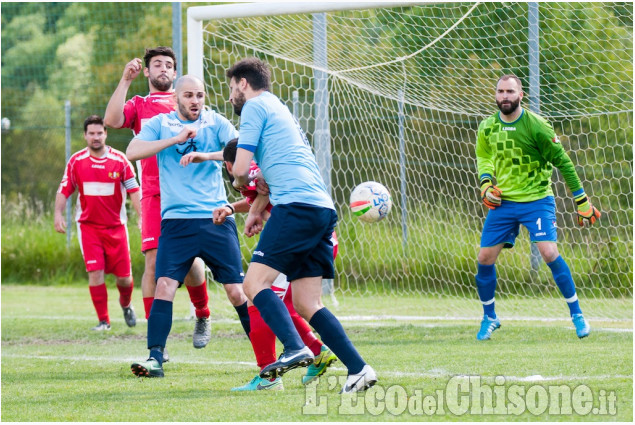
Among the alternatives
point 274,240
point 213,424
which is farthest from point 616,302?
point 213,424

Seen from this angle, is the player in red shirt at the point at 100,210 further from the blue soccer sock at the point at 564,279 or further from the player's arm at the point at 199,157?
the blue soccer sock at the point at 564,279

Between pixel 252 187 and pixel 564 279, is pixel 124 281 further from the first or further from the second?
pixel 252 187

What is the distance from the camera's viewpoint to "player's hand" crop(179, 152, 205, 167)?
5.40 metres

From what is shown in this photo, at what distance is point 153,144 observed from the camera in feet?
18.4

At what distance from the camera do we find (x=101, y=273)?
30.3ft

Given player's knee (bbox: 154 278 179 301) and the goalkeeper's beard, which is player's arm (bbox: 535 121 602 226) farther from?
player's knee (bbox: 154 278 179 301)

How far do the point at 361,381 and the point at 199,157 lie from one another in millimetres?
1673

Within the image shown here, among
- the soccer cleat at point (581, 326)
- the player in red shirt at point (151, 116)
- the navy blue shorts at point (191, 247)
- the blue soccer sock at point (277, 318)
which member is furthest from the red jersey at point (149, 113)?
the soccer cleat at point (581, 326)

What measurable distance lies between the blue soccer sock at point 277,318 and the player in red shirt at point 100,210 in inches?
182

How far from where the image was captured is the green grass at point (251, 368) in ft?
14.6

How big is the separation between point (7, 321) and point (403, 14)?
547cm

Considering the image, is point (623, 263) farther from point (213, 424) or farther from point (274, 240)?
point (213, 424)

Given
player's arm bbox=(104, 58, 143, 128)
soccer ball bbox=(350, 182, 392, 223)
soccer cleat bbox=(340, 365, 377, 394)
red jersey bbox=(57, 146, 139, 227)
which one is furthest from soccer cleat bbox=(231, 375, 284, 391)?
red jersey bbox=(57, 146, 139, 227)

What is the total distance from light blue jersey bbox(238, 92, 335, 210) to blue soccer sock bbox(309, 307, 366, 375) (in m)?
0.58
